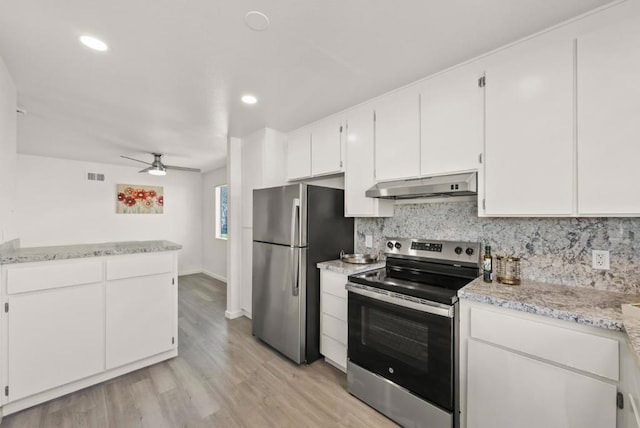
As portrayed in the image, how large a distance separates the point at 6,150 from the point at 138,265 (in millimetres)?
1257

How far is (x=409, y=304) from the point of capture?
5.62ft

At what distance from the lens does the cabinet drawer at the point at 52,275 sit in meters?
1.84

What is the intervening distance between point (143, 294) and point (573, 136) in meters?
3.31

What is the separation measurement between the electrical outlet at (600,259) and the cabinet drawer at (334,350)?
1804 mm

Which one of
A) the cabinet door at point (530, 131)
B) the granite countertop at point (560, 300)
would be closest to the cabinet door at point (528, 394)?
the granite countertop at point (560, 300)

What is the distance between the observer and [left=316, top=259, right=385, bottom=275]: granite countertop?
2252 millimetres

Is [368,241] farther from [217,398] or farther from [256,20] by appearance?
[256,20]

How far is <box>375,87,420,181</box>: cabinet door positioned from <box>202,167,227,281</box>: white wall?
14.0 feet

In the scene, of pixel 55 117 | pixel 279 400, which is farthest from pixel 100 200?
pixel 279 400

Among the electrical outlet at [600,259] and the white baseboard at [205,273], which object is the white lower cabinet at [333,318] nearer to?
the electrical outlet at [600,259]

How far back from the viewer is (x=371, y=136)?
2439mm

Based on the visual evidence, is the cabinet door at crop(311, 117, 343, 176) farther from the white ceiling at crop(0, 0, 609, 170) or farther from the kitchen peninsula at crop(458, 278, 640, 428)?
the kitchen peninsula at crop(458, 278, 640, 428)

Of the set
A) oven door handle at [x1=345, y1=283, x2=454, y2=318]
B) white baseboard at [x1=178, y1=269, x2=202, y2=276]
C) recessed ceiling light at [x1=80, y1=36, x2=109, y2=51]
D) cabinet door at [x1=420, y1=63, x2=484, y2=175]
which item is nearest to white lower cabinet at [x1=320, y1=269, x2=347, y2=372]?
oven door handle at [x1=345, y1=283, x2=454, y2=318]

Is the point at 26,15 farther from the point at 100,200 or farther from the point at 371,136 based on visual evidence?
the point at 100,200
